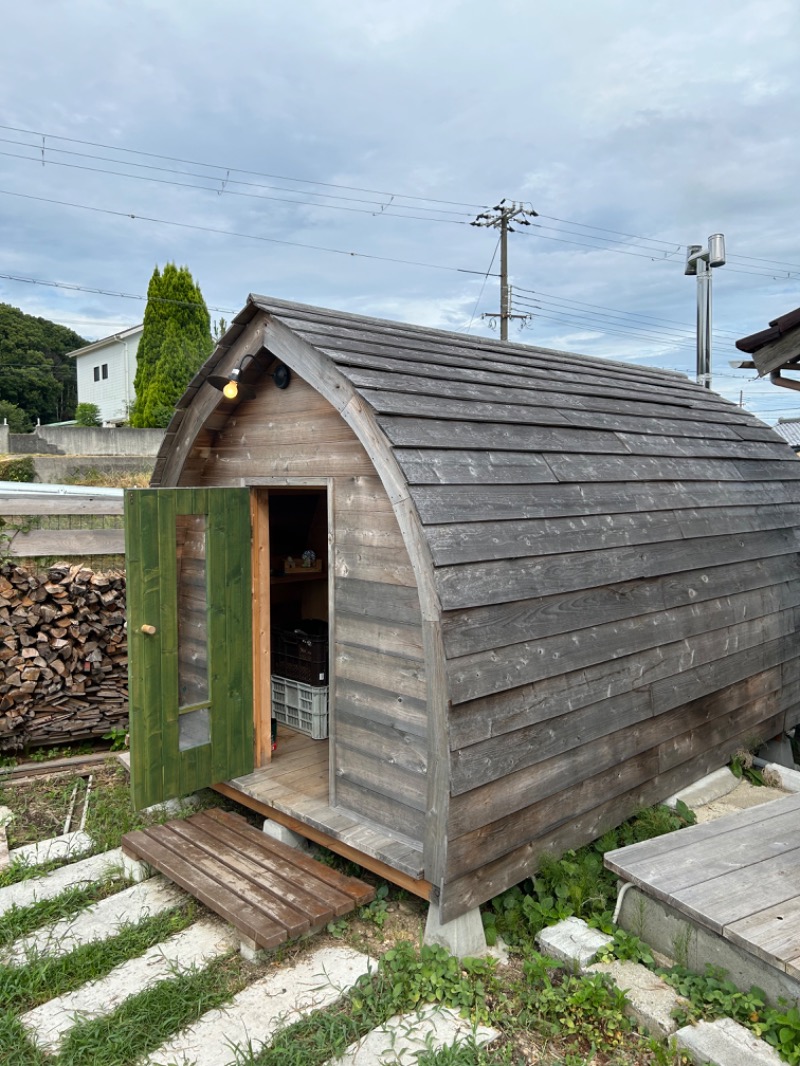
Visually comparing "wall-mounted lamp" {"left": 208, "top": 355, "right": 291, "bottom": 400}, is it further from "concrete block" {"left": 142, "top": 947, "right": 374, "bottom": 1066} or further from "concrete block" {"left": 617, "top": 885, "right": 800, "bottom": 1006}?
"concrete block" {"left": 617, "top": 885, "right": 800, "bottom": 1006}

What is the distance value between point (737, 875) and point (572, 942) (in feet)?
2.73

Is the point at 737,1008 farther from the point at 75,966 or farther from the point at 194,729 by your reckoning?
the point at 194,729

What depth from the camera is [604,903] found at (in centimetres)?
351

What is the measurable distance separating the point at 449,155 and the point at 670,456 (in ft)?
41.0

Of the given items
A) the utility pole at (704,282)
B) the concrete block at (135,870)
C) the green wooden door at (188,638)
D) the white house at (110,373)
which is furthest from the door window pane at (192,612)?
the white house at (110,373)

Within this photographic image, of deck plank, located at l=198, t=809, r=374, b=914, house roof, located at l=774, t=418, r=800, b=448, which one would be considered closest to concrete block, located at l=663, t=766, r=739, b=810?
deck plank, located at l=198, t=809, r=374, b=914

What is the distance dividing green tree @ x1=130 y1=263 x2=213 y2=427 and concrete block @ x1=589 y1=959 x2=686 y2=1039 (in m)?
22.7

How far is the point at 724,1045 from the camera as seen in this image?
8.25ft

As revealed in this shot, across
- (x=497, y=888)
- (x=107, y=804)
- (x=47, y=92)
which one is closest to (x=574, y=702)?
(x=497, y=888)

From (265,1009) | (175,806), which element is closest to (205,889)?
(265,1009)

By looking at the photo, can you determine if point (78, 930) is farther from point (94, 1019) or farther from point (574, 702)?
point (574, 702)

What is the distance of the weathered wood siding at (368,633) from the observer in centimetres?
338

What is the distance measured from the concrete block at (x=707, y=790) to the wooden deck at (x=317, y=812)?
6.78 feet

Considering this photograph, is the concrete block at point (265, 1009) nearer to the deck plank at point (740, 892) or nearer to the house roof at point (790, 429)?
the deck plank at point (740, 892)
